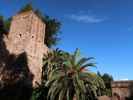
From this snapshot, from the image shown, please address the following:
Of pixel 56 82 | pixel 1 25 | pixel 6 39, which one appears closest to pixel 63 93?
pixel 56 82

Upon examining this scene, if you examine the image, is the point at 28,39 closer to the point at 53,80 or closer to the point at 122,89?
the point at 53,80

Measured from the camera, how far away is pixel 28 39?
2986 centimetres

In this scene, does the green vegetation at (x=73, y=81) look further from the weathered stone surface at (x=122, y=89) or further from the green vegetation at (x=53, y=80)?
the weathered stone surface at (x=122, y=89)

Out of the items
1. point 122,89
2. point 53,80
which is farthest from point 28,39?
point 122,89

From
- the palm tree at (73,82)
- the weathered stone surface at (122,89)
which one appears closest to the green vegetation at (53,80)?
the palm tree at (73,82)

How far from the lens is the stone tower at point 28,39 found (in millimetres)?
29812

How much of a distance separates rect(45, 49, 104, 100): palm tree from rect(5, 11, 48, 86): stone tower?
18.0ft

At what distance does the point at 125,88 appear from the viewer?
1180 inches

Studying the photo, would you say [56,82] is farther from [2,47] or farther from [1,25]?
[1,25]

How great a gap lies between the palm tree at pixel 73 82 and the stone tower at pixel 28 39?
5.48 meters

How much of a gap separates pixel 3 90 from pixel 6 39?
264 inches

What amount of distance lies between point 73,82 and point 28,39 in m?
9.45

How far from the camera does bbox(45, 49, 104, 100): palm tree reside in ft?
79.4

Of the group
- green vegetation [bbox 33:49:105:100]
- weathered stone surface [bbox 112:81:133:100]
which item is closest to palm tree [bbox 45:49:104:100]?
green vegetation [bbox 33:49:105:100]
